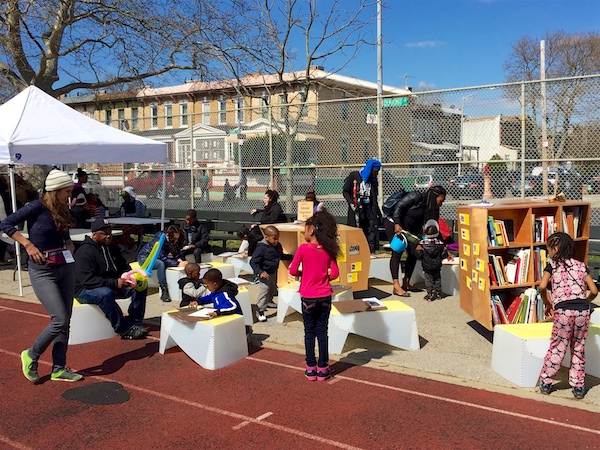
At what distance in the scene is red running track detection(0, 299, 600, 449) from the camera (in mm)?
4594

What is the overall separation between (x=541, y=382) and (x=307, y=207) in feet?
20.5

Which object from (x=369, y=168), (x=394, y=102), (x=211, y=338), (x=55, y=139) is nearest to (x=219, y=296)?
(x=211, y=338)

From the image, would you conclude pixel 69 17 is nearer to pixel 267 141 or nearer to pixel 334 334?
pixel 267 141

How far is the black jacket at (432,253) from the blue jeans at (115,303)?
4254mm

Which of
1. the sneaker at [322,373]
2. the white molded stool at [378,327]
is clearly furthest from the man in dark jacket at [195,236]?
the sneaker at [322,373]

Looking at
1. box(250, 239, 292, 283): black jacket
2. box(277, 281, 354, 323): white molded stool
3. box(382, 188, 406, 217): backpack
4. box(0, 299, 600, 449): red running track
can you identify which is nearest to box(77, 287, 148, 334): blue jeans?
box(0, 299, 600, 449): red running track

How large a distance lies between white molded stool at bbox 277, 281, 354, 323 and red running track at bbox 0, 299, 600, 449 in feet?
5.09

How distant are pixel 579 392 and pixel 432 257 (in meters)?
3.95

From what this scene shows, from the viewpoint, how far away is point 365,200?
11320 mm

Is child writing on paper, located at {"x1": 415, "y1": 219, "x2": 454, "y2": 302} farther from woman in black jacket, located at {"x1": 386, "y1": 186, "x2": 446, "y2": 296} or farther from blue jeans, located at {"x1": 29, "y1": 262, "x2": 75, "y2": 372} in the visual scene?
blue jeans, located at {"x1": 29, "y1": 262, "x2": 75, "y2": 372}

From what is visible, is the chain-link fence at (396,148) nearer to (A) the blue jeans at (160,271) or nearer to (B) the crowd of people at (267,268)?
(B) the crowd of people at (267,268)

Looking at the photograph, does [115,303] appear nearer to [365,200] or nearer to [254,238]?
[254,238]

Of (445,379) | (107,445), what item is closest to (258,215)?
(445,379)

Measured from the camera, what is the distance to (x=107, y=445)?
4.52 meters
